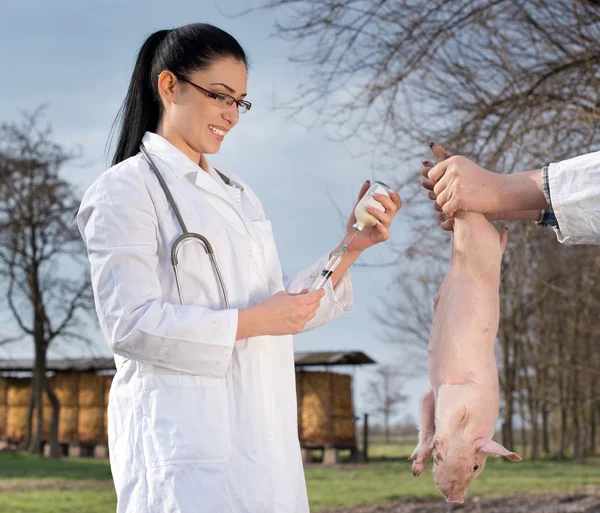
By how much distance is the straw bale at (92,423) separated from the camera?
20109 millimetres

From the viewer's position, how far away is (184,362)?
209cm

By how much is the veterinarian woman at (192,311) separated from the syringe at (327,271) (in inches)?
5.2

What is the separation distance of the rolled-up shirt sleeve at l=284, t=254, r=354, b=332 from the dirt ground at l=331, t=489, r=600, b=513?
21.5 ft

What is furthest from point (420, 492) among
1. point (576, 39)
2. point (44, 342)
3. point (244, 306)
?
point (44, 342)

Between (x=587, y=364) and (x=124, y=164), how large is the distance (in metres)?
20.4

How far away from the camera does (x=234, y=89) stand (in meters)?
2.38

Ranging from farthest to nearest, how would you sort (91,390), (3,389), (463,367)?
(3,389)
(91,390)
(463,367)

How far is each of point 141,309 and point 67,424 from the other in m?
19.7

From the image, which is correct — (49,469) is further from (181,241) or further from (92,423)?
(181,241)

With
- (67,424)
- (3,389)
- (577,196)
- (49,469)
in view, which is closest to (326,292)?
(577,196)

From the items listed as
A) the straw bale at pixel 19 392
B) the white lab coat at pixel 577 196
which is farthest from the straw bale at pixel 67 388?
the white lab coat at pixel 577 196

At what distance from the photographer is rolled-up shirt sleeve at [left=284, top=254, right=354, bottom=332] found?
8.46 feet

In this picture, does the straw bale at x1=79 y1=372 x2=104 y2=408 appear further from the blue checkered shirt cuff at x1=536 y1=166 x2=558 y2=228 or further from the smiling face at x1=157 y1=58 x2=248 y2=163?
the blue checkered shirt cuff at x1=536 y1=166 x2=558 y2=228

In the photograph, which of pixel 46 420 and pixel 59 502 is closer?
pixel 59 502
